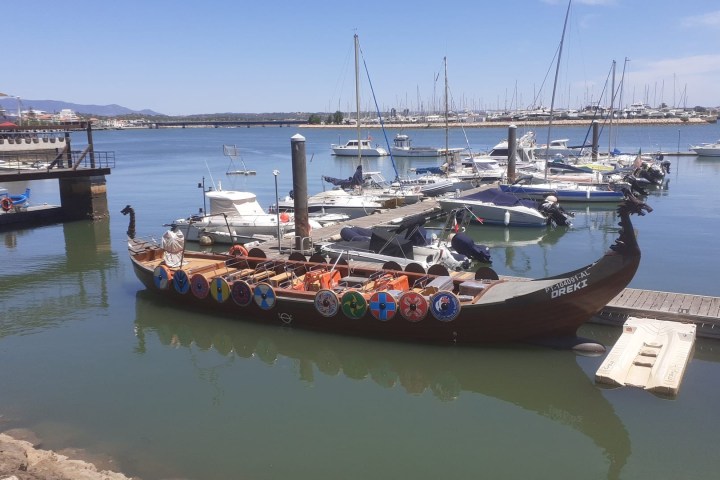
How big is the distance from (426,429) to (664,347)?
16.6 ft

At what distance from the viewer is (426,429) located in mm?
11094

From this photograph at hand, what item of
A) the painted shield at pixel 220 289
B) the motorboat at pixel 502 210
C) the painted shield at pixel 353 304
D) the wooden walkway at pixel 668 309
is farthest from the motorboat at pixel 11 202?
the wooden walkway at pixel 668 309

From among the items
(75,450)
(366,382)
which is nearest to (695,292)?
(366,382)

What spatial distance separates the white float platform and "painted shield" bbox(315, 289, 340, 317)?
227 inches

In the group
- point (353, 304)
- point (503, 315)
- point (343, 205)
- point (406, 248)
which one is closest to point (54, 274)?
point (406, 248)

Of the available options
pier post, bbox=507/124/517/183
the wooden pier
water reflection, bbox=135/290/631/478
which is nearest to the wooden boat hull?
water reflection, bbox=135/290/631/478

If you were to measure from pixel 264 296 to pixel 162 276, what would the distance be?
351 centimetres

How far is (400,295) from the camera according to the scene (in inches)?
548

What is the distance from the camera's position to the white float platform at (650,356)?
11.1m

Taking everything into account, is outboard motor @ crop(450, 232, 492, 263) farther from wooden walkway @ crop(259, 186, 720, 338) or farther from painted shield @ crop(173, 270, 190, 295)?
painted shield @ crop(173, 270, 190, 295)

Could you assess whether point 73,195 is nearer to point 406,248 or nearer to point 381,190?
point 381,190

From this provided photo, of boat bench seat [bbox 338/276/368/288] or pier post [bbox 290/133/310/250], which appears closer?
boat bench seat [bbox 338/276/368/288]

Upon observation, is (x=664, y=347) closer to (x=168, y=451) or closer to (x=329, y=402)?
(x=329, y=402)

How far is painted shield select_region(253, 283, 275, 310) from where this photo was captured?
15164mm
